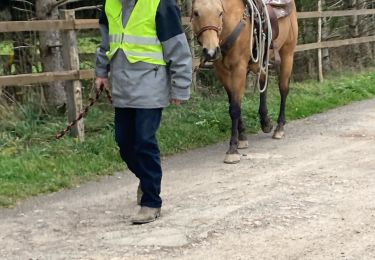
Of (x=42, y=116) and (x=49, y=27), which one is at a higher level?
(x=49, y=27)

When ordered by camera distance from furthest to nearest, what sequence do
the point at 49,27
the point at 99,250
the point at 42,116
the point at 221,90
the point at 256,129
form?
the point at 221,90 < the point at 256,129 < the point at 42,116 < the point at 49,27 < the point at 99,250

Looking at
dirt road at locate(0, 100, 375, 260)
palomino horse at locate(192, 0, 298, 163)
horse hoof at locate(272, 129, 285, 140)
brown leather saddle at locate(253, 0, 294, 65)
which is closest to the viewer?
dirt road at locate(0, 100, 375, 260)

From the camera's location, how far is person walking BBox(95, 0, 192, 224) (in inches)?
200

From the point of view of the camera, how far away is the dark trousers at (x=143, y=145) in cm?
516

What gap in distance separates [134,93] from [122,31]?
1.60 ft

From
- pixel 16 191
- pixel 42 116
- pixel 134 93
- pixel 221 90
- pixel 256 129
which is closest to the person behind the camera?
pixel 134 93

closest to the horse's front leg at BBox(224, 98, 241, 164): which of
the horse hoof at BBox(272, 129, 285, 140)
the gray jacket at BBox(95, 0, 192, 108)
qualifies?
the horse hoof at BBox(272, 129, 285, 140)

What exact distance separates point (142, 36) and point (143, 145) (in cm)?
84

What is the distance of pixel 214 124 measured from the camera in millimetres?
9070

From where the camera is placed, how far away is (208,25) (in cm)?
681

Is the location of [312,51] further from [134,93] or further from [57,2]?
[134,93]

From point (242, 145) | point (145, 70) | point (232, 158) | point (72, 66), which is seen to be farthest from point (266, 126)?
point (145, 70)

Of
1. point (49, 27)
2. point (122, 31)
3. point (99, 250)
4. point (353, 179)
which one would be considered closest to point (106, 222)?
point (99, 250)

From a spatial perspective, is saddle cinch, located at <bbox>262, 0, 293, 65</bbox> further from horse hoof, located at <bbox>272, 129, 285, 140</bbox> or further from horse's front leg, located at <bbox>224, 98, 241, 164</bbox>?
horse's front leg, located at <bbox>224, 98, 241, 164</bbox>
